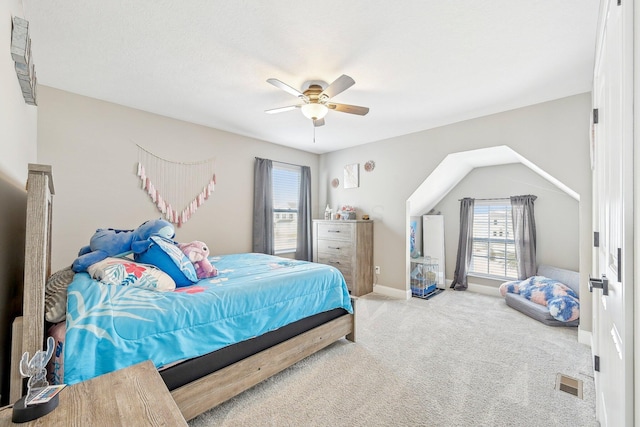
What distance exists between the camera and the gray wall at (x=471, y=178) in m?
2.74

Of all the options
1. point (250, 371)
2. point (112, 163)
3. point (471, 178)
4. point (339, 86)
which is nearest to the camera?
point (250, 371)

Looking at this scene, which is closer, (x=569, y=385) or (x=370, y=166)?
(x=569, y=385)

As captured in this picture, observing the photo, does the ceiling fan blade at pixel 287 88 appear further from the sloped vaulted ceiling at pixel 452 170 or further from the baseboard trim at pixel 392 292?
the baseboard trim at pixel 392 292

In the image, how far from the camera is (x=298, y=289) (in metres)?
2.23

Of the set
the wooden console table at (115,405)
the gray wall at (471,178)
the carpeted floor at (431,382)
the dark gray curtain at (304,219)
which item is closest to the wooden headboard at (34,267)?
the wooden console table at (115,405)

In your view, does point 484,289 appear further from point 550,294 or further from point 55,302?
point 55,302

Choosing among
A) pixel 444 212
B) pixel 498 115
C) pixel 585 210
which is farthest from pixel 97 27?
pixel 444 212

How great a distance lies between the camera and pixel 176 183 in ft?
11.3

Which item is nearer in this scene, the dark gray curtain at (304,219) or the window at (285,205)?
the window at (285,205)

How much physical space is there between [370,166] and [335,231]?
1.26m

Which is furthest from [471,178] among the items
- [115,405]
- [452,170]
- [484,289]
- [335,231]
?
[115,405]

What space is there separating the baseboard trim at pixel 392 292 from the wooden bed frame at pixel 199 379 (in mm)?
1712

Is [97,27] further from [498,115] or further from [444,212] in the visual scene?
[444,212]

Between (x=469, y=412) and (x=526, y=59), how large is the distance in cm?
268
